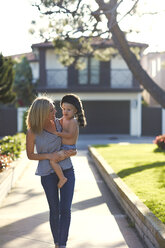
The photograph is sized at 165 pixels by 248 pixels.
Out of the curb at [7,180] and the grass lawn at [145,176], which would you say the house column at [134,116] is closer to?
the grass lawn at [145,176]

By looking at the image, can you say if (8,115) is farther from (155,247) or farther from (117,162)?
(155,247)

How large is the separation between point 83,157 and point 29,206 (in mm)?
8729

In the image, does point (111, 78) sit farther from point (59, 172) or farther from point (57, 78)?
point (59, 172)

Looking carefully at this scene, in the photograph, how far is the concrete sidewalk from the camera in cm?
541

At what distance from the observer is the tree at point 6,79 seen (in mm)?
19938

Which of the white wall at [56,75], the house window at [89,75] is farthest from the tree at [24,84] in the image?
the house window at [89,75]

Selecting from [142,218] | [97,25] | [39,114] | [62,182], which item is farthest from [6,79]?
[62,182]

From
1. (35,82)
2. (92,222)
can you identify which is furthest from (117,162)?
(35,82)

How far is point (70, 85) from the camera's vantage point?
30.0 meters

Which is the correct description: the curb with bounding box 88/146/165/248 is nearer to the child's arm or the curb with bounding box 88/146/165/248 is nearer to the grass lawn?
the grass lawn

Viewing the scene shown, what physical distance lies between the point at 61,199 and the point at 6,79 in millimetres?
17111

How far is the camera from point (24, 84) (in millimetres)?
35500

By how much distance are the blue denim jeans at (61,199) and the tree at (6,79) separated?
15420mm

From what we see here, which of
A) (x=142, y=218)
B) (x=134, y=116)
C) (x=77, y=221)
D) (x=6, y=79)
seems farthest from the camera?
(x=134, y=116)
